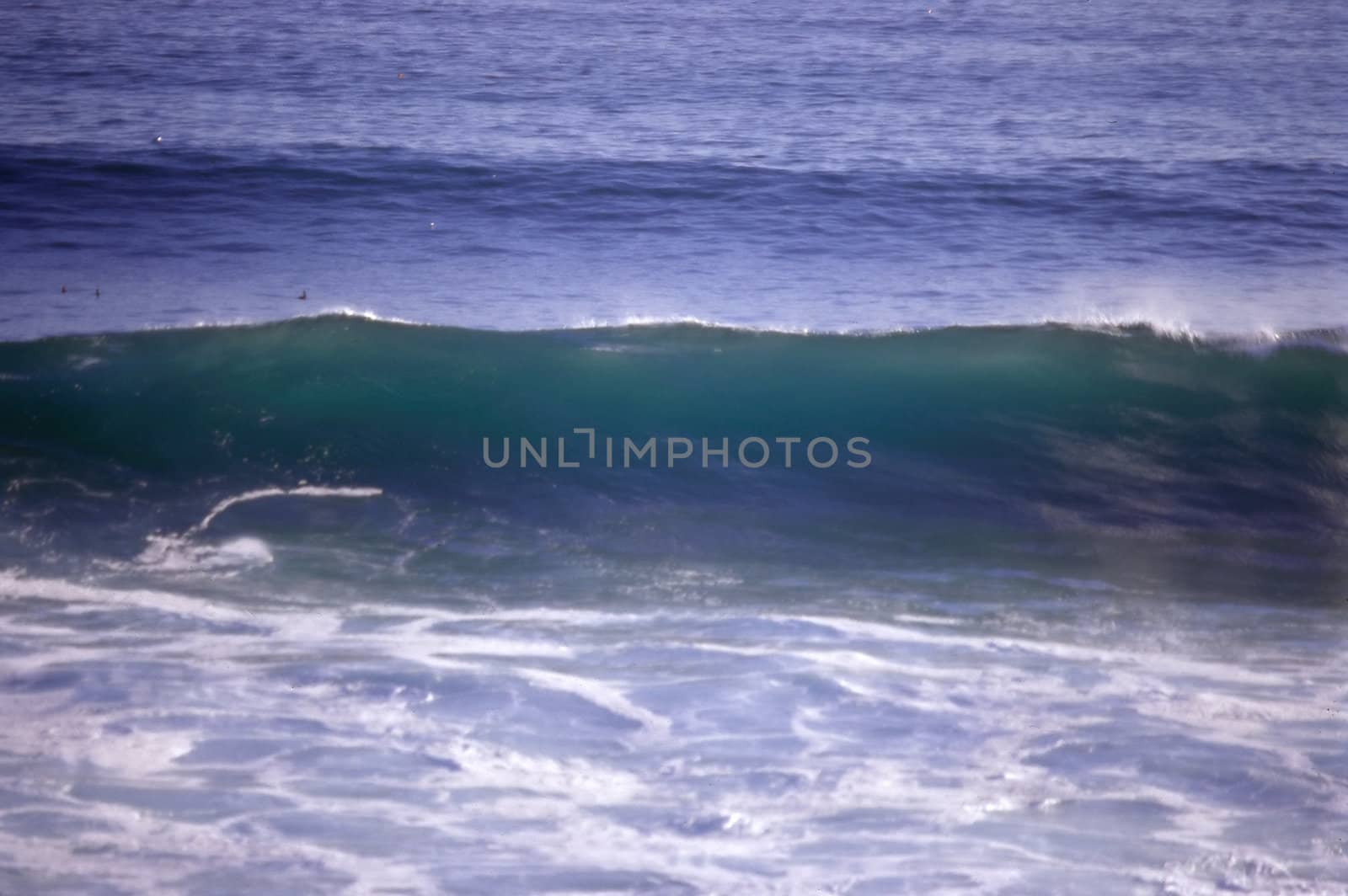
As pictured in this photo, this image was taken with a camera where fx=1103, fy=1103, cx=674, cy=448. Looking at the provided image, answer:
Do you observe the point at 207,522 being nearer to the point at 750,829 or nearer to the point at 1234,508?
the point at 750,829

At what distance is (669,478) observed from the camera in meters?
6.14

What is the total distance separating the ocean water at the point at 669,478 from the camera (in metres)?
3.56

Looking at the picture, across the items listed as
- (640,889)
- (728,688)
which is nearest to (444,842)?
(640,889)

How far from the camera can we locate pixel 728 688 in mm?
4164

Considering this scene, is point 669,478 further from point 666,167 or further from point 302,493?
point 666,167

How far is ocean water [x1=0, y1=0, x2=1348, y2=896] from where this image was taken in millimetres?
3557

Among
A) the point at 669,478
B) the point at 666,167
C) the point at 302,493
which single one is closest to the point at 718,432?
the point at 669,478

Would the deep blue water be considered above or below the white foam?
above

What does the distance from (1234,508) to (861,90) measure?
8127 millimetres

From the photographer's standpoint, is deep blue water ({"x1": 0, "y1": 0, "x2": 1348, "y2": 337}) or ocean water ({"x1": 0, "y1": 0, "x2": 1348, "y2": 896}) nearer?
ocean water ({"x1": 0, "y1": 0, "x2": 1348, "y2": 896})

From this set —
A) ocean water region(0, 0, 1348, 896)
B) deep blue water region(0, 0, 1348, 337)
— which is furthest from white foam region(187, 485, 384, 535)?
deep blue water region(0, 0, 1348, 337)

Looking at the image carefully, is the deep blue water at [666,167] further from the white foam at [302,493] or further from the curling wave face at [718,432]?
the white foam at [302,493]

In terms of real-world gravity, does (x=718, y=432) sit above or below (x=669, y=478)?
above

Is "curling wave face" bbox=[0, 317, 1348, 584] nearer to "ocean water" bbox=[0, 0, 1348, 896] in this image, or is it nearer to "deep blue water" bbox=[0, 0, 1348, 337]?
"ocean water" bbox=[0, 0, 1348, 896]
